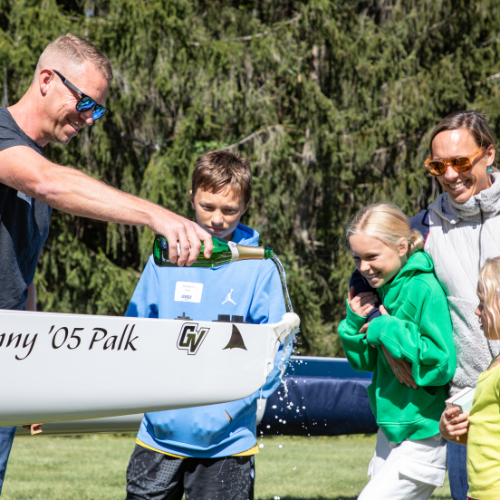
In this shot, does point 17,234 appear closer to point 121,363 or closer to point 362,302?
point 121,363

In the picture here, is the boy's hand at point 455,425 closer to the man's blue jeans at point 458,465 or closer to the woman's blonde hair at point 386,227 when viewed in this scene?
the man's blue jeans at point 458,465

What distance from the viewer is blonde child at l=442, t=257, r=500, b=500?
76.7 inches

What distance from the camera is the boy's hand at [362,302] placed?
240 centimetres

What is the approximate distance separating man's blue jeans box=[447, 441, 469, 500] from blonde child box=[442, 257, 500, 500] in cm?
19

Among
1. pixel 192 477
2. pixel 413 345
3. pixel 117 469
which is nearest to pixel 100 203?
pixel 192 477

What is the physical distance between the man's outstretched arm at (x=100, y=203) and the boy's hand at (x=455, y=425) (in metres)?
1.09

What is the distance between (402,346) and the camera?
2.18 meters

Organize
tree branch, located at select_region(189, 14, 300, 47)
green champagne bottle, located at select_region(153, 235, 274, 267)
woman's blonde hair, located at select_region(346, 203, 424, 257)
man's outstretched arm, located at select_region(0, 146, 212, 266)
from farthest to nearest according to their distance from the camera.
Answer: tree branch, located at select_region(189, 14, 300, 47)
woman's blonde hair, located at select_region(346, 203, 424, 257)
green champagne bottle, located at select_region(153, 235, 274, 267)
man's outstretched arm, located at select_region(0, 146, 212, 266)

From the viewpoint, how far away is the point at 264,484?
4527 millimetres

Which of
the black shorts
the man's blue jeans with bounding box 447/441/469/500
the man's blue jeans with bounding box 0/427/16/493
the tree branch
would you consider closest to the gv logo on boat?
the black shorts

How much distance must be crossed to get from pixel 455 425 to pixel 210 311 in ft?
3.25

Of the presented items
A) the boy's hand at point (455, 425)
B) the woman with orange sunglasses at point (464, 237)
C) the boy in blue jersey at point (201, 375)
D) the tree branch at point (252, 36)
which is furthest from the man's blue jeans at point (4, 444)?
the tree branch at point (252, 36)

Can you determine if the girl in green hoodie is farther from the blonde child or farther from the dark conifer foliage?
the dark conifer foliage

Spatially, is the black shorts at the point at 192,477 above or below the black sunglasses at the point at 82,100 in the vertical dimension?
below
